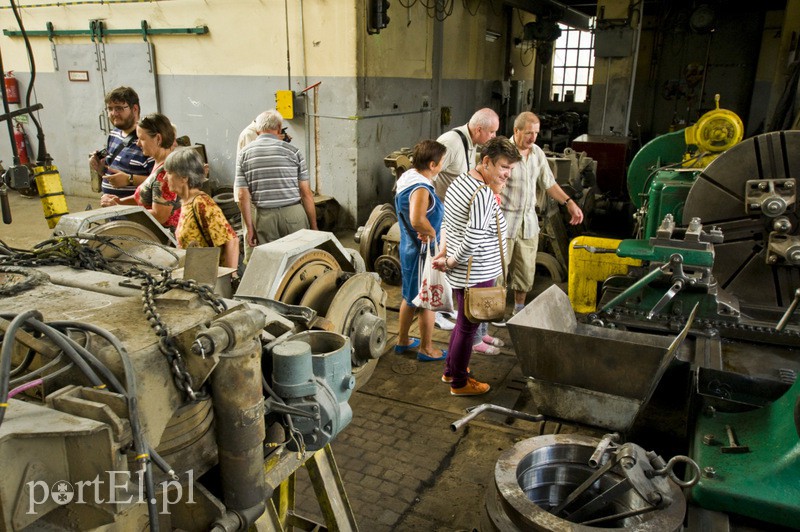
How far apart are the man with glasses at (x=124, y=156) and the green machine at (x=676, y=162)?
10.4 ft

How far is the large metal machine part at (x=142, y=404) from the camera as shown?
103 centimetres

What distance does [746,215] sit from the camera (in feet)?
10.2

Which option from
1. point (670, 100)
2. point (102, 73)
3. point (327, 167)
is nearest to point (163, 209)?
point (327, 167)

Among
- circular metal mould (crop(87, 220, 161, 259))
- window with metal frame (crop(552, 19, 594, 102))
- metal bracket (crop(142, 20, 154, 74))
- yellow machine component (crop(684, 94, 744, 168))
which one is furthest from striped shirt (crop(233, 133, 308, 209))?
window with metal frame (crop(552, 19, 594, 102))

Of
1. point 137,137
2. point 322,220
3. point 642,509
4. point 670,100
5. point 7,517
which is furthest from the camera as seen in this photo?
point 670,100

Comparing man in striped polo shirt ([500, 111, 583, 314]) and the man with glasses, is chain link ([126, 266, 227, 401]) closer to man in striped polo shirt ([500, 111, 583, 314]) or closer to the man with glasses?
the man with glasses

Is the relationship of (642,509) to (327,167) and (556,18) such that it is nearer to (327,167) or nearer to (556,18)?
(327,167)

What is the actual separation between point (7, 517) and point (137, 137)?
314 centimetres

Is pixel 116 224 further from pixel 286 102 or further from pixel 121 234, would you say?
pixel 286 102

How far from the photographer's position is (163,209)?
317 centimetres

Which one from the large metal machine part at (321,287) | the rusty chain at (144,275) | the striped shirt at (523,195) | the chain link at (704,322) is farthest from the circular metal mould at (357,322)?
the striped shirt at (523,195)

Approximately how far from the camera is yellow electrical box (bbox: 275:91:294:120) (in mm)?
6043

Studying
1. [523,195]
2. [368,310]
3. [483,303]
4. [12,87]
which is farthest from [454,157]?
[12,87]

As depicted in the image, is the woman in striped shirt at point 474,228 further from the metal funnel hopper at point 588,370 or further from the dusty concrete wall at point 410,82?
the dusty concrete wall at point 410,82
